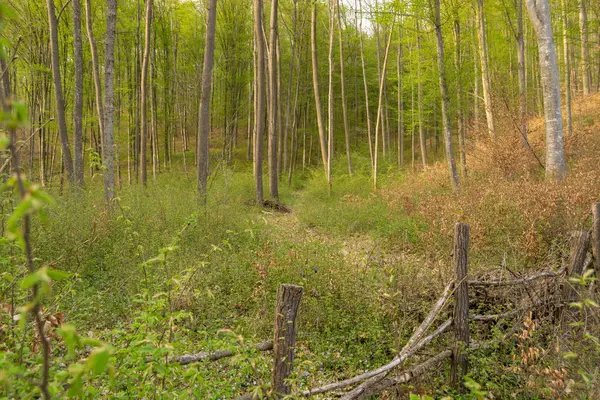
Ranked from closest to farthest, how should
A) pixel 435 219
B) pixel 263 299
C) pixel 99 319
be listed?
pixel 99 319, pixel 263 299, pixel 435 219

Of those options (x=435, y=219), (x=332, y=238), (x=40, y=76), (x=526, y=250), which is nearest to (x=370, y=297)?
(x=526, y=250)

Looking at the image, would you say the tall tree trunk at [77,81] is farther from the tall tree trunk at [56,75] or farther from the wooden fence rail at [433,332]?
the wooden fence rail at [433,332]

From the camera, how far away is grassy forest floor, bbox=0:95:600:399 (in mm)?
2527

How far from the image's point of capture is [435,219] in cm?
715

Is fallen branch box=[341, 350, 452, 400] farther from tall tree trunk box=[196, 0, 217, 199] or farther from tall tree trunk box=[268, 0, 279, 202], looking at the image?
tall tree trunk box=[268, 0, 279, 202]

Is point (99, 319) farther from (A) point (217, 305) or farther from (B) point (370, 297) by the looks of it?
(B) point (370, 297)

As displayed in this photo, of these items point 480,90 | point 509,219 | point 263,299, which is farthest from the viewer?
point 480,90

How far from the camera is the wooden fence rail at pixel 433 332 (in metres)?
2.68

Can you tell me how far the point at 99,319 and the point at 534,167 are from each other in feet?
32.2

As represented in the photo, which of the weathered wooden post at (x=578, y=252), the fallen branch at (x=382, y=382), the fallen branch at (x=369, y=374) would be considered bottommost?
the fallen branch at (x=382, y=382)

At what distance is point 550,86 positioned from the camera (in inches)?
307

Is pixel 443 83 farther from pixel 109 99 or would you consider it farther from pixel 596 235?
pixel 109 99

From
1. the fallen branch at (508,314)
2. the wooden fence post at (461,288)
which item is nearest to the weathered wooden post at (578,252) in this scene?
the fallen branch at (508,314)

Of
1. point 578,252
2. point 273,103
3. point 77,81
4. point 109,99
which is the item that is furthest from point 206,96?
point 578,252
